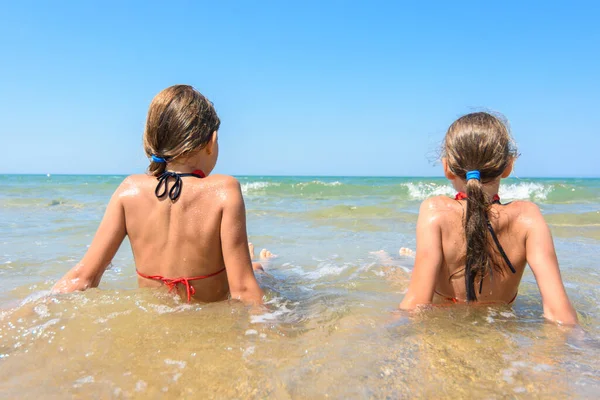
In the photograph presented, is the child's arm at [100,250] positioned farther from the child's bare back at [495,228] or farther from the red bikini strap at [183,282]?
the child's bare back at [495,228]

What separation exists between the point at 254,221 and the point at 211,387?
23.1ft

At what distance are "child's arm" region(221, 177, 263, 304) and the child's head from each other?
119cm

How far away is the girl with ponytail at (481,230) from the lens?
2252mm

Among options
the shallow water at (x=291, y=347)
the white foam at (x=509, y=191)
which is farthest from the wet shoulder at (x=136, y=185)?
the white foam at (x=509, y=191)

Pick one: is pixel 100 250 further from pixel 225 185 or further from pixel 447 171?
pixel 447 171

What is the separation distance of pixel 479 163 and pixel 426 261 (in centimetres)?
59

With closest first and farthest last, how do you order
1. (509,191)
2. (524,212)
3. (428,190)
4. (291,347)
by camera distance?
(291,347) → (524,212) → (509,191) → (428,190)

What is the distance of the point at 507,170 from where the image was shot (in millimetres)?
2430

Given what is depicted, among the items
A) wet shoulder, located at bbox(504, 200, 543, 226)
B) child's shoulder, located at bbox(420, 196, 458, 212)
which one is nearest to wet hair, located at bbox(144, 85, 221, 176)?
child's shoulder, located at bbox(420, 196, 458, 212)

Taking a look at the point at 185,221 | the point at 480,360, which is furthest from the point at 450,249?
the point at 185,221

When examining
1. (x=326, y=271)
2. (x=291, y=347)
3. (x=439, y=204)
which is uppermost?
(x=439, y=204)

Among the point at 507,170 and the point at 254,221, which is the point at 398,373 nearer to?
the point at 507,170

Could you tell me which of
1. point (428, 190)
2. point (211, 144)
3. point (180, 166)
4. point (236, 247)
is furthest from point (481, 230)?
point (428, 190)

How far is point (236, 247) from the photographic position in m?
2.29
